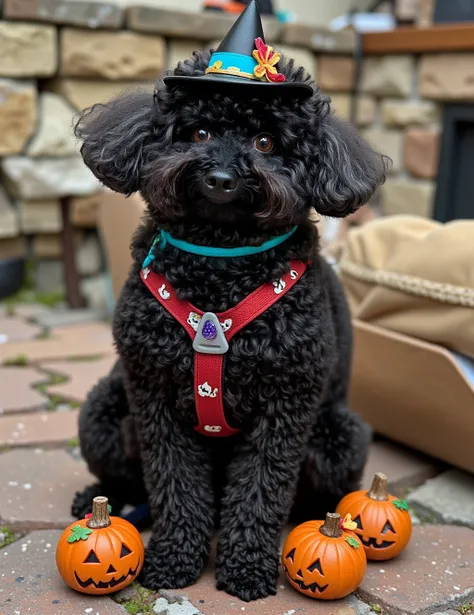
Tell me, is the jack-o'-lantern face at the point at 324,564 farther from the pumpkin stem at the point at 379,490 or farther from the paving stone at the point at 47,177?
the paving stone at the point at 47,177

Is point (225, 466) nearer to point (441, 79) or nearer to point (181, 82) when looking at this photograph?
point (181, 82)

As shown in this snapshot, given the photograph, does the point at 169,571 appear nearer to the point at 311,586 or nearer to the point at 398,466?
Answer: the point at 311,586

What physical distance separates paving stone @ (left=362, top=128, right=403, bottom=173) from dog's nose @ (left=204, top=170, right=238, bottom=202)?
2.96m

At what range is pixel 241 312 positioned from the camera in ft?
5.50

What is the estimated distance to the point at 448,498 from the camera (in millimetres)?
2295

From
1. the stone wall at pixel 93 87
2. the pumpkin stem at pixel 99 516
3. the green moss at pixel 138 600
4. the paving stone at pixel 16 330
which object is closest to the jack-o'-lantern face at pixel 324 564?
the green moss at pixel 138 600

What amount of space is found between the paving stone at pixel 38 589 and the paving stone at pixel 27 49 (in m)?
2.68

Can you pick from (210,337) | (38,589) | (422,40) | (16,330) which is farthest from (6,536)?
(422,40)

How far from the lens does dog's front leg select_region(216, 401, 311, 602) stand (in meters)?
1.73

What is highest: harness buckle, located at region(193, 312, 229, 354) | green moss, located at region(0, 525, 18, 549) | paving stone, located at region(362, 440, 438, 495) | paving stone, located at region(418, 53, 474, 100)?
paving stone, located at region(418, 53, 474, 100)

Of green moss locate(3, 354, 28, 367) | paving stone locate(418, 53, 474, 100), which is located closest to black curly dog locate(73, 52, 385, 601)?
green moss locate(3, 354, 28, 367)

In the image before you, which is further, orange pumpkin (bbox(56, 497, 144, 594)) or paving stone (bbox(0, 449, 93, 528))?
paving stone (bbox(0, 449, 93, 528))

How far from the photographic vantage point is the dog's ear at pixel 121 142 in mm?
1626

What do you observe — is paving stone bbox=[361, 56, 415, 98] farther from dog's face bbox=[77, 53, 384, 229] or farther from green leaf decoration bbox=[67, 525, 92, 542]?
green leaf decoration bbox=[67, 525, 92, 542]
